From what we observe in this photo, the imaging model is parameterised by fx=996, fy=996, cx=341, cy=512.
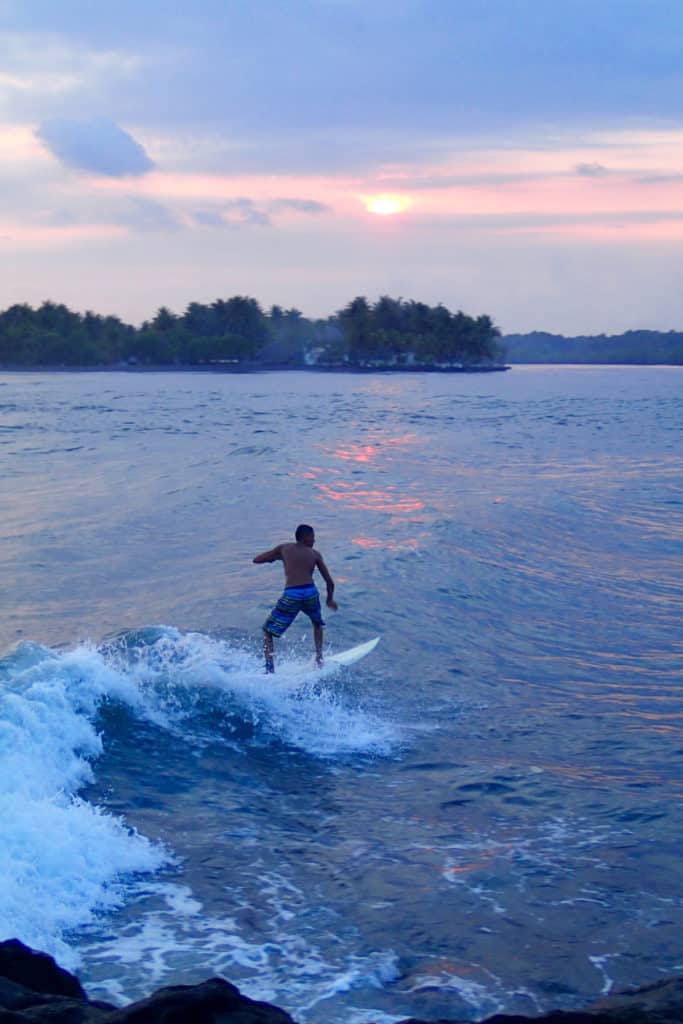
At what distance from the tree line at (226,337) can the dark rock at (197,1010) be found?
534 feet

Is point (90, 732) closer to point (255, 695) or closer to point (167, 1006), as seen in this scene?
point (255, 695)

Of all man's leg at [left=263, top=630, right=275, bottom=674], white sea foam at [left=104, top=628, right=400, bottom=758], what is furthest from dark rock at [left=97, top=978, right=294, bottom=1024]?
man's leg at [left=263, top=630, right=275, bottom=674]

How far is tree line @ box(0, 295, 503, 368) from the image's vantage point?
16300 centimetres

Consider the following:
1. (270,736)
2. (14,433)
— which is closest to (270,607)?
(270,736)

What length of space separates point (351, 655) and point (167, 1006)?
25.4ft

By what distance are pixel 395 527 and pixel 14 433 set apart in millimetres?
28562

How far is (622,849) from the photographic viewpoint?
6.63m

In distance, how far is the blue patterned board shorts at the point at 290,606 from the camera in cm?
1045

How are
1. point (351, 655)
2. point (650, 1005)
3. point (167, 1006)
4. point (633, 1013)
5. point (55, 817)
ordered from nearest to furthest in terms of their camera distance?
point (167, 1006), point (633, 1013), point (650, 1005), point (55, 817), point (351, 655)

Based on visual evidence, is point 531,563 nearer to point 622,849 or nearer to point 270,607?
point 270,607

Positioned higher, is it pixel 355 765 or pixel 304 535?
pixel 304 535

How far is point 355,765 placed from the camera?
838 cm

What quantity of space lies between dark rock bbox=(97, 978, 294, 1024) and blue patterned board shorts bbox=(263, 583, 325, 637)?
6917 mm

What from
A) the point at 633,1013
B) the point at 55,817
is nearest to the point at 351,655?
the point at 55,817
